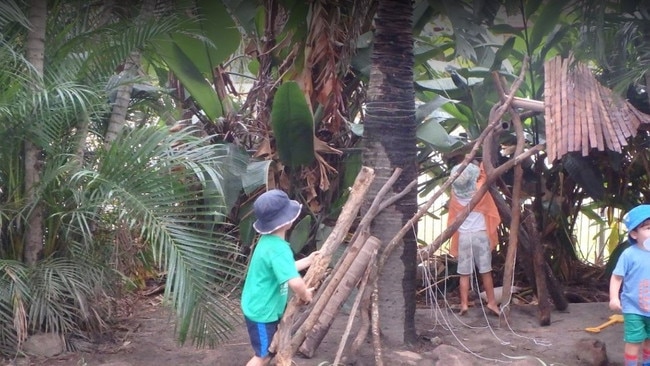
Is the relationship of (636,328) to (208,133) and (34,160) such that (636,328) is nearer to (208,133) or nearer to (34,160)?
(34,160)

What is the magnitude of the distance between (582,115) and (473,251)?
1680 mm

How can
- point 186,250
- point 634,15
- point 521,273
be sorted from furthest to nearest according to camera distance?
1. point 521,273
2. point 634,15
3. point 186,250

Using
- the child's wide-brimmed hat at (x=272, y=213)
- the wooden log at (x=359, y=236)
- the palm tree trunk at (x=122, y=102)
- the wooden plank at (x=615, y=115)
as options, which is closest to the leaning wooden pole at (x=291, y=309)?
the wooden log at (x=359, y=236)

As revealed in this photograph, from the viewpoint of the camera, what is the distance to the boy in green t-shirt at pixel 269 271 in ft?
13.9

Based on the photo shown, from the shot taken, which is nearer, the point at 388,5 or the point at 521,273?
the point at 388,5

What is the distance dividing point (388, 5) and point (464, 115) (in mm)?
2450

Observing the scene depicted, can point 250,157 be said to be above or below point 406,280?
above

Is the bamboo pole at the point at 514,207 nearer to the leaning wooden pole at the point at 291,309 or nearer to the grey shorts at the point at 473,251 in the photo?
the grey shorts at the point at 473,251

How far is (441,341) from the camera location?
571cm

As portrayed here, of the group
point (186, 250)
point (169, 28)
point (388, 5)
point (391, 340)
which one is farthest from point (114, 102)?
point (391, 340)

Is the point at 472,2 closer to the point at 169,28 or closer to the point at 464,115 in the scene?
the point at 464,115

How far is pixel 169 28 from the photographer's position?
18.2 ft

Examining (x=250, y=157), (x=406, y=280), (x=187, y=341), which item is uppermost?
(x=250, y=157)

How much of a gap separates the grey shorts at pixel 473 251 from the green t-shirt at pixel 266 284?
8.05ft
